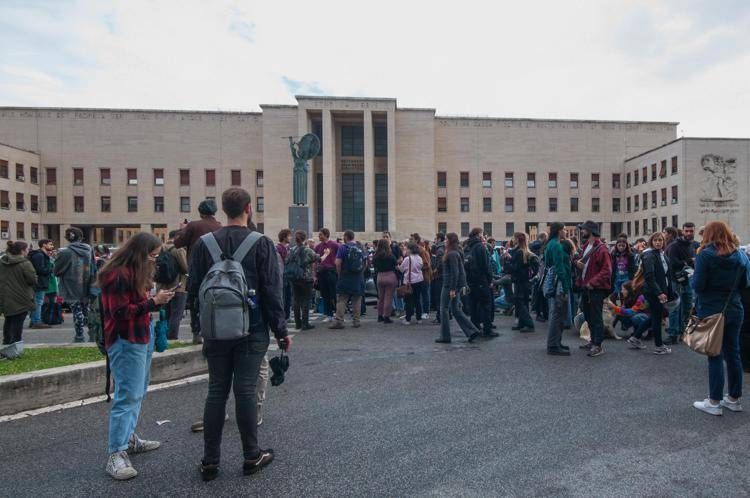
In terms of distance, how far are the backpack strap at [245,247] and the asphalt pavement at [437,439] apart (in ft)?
5.19

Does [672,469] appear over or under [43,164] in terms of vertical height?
under

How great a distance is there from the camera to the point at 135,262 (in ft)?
11.9

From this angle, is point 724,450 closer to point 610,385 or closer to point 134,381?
point 610,385

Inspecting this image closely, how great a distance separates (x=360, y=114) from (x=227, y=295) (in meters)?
53.5

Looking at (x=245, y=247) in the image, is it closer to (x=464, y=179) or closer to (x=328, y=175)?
(x=328, y=175)

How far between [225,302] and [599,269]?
6147 millimetres

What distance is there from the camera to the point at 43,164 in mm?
53250

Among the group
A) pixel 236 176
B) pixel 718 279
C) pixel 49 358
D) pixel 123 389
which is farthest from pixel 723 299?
pixel 236 176

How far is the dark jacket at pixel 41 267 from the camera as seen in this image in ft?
35.1

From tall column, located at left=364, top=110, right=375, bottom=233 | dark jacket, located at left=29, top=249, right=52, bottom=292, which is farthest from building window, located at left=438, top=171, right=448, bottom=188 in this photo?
dark jacket, located at left=29, top=249, right=52, bottom=292

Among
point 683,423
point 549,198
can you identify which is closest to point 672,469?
point 683,423

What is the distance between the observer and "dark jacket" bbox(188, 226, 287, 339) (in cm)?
340

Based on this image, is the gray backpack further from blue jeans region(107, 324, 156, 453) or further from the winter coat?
the winter coat

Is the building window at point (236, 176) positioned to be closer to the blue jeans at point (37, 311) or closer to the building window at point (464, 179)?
the building window at point (464, 179)
